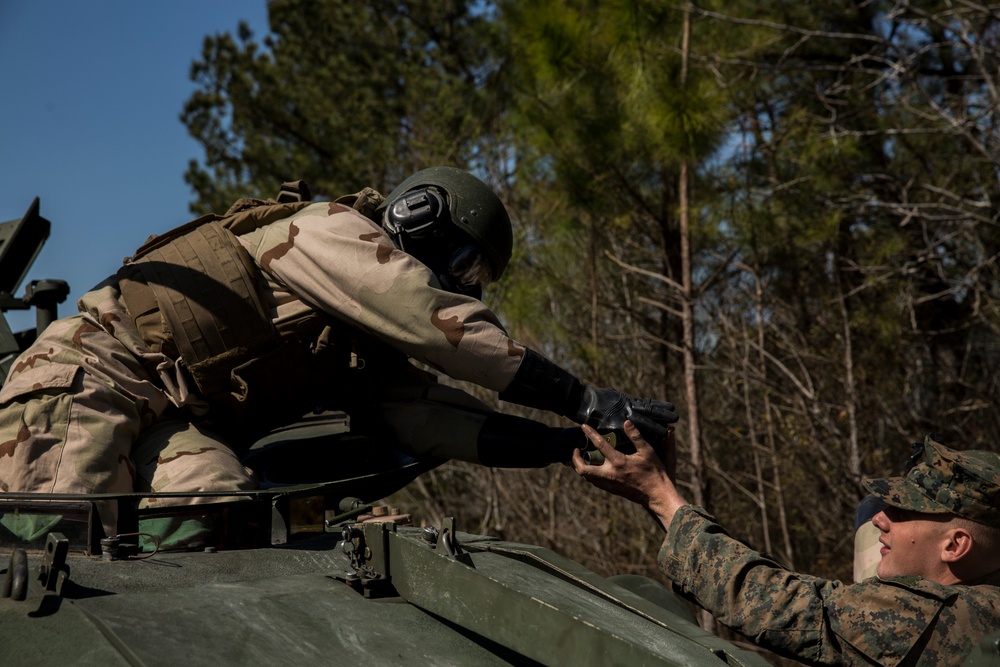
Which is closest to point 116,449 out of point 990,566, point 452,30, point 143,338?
point 143,338

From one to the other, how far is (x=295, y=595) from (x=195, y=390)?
123 centimetres

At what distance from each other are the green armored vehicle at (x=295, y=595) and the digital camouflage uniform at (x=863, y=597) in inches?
5.6

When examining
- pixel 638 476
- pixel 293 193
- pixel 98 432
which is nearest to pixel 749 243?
pixel 293 193

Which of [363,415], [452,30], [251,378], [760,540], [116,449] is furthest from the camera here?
[452,30]

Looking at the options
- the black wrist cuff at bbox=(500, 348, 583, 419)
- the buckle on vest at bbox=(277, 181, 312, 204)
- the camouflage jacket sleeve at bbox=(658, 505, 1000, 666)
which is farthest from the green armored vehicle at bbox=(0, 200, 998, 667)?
the buckle on vest at bbox=(277, 181, 312, 204)

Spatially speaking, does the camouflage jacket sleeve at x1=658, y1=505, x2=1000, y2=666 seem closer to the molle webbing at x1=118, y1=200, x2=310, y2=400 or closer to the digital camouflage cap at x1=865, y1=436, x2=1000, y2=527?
the digital camouflage cap at x1=865, y1=436, x2=1000, y2=527

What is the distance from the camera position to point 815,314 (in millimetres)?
12047

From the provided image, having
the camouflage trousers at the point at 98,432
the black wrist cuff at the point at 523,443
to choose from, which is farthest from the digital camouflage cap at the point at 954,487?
the camouflage trousers at the point at 98,432

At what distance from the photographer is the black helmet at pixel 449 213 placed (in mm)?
3787

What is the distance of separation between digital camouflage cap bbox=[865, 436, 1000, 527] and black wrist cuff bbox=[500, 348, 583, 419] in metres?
1.04

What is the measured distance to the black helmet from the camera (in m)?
3.79

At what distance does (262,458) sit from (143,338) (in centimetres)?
54

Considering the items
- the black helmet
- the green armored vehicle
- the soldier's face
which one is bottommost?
the green armored vehicle

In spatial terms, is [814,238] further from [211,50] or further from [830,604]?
[211,50]
